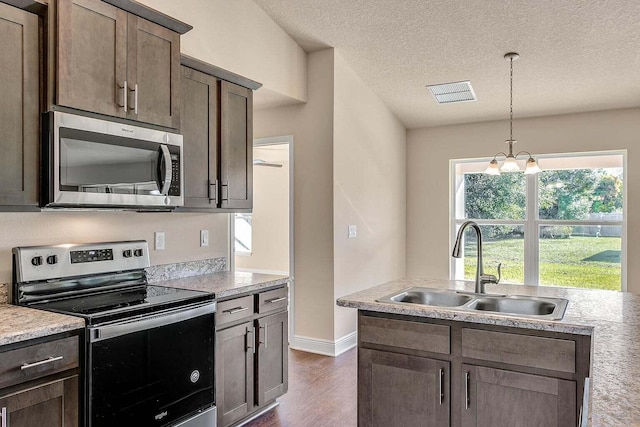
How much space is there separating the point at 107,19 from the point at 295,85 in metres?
2.17

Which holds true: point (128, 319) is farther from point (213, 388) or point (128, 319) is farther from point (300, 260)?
point (300, 260)

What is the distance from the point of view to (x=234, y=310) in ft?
8.94

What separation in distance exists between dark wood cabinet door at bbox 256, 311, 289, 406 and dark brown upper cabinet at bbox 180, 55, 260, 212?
82 cm

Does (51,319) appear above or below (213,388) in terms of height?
above

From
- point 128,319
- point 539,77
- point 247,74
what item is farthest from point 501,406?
point 539,77

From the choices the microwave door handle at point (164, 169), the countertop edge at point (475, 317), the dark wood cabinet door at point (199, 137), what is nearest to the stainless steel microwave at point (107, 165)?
the microwave door handle at point (164, 169)

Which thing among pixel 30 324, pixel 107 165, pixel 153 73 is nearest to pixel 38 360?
pixel 30 324

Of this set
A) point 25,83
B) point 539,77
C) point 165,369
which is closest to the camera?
point 25,83

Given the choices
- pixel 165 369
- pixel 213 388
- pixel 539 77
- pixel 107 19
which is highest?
pixel 539 77

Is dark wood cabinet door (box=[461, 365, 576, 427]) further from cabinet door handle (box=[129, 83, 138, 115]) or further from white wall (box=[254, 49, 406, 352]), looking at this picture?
white wall (box=[254, 49, 406, 352])

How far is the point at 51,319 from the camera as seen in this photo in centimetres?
191

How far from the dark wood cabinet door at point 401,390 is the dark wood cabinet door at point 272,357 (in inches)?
30.7

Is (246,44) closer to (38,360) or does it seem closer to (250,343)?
(250,343)

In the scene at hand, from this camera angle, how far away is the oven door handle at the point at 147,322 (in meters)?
1.96
